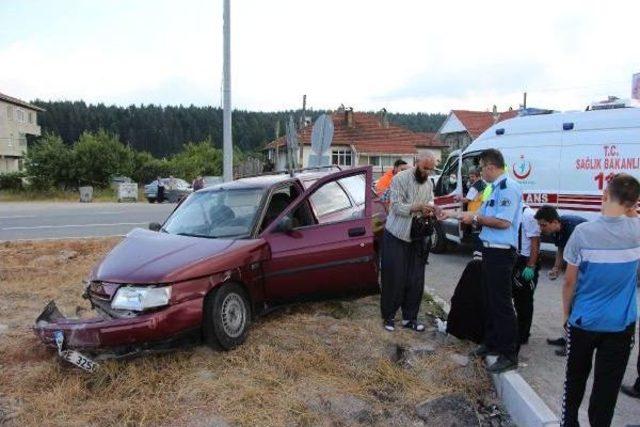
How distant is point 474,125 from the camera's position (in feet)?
195

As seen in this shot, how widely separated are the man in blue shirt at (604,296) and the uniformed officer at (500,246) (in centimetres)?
109

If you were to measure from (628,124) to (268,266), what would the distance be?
5.94 metres

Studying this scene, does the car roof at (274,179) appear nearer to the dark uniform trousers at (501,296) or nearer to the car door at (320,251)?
the car door at (320,251)

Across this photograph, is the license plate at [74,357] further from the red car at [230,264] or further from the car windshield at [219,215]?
the car windshield at [219,215]

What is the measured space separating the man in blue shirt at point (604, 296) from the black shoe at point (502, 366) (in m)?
1.10

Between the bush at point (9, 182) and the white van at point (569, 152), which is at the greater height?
the white van at point (569, 152)

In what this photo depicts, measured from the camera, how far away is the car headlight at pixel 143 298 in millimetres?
4559

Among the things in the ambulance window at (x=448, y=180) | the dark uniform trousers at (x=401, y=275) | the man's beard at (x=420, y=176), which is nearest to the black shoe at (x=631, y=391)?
the dark uniform trousers at (x=401, y=275)

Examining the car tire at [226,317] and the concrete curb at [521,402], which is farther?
the car tire at [226,317]

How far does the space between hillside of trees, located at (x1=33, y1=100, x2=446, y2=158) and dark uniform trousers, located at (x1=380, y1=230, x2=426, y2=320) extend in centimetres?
10541

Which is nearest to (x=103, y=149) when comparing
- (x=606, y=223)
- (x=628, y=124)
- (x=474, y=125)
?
(x=474, y=125)

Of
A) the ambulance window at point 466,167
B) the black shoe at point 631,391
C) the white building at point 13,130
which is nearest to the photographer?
the black shoe at point 631,391

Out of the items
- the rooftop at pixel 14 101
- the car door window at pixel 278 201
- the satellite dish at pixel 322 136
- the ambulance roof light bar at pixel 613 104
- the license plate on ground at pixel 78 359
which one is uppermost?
the rooftop at pixel 14 101

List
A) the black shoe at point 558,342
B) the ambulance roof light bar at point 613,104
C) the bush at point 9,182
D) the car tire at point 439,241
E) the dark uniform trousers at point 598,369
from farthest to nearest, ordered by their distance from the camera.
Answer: the bush at point 9,182 → the car tire at point 439,241 → the ambulance roof light bar at point 613,104 → the black shoe at point 558,342 → the dark uniform trousers at point 598,369
